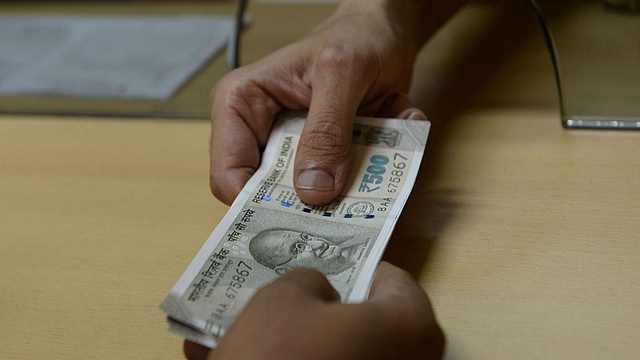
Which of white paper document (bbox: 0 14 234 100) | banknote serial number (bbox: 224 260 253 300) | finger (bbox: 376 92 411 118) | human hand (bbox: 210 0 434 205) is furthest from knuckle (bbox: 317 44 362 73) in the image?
white paper document (bbox: 0 14 234 100)

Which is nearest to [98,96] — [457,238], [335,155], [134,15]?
[134,15]

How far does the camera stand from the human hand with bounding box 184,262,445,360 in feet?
1.59

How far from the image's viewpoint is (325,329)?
49 cm

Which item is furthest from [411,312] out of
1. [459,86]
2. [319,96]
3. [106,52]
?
[106,52]

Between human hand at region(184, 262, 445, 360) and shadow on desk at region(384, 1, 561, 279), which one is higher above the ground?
human hand at region(184, 262, 445, 360)

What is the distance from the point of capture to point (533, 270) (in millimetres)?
653

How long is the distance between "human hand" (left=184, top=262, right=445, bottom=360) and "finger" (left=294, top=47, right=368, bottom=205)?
0.19m

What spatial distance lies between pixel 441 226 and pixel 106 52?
2.71ft

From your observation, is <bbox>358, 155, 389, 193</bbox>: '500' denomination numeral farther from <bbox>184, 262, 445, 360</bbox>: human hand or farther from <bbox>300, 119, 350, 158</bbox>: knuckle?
<bbox>184, 262, 445, 360</bbox>: human hand

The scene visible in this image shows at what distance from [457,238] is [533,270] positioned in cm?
8

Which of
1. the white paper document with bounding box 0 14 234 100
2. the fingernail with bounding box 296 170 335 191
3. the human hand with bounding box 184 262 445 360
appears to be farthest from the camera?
the white paper document with bounding box 0 14 234 100

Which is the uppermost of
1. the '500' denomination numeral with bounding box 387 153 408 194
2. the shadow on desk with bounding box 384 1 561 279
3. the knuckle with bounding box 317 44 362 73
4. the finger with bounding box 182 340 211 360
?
the knuckle with bounding box 317 44 362 73

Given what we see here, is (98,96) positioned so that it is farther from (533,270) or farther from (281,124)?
(533,270)

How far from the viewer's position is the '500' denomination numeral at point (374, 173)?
0.74 metres
